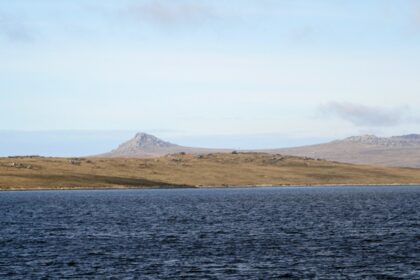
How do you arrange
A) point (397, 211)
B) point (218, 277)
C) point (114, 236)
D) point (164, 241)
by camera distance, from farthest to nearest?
point (397, 211)
point (114, 236)
point (164, 241)
point (218, 277)

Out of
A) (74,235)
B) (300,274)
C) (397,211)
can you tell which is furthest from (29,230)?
(397,211)

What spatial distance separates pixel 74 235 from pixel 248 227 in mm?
21983

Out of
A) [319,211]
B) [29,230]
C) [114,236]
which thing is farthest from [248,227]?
[319,211]

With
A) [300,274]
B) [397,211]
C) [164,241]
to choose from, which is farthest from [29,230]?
[397,211]

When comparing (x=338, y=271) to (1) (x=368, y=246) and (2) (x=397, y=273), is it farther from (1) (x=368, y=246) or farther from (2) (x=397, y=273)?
(1) (x=368, y=246)

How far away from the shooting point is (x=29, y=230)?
96688 millimetres

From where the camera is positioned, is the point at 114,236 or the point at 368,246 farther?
the point at 114,236

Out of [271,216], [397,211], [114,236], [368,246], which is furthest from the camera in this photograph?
[397,211]

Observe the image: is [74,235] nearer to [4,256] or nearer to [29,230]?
[29,230]

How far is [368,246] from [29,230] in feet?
138

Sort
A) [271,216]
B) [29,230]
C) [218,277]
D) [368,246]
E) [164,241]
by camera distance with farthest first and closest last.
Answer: [271,216] < [29,230] < [164,241] < [368,246] < [218,277]

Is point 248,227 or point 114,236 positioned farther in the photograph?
point 248,227

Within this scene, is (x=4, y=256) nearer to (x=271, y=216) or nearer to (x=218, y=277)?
(x=218, y=277)

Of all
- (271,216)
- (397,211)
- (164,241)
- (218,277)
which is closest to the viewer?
(218,277)
